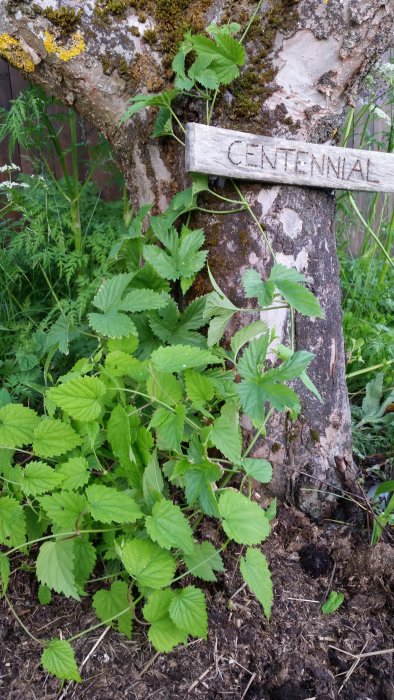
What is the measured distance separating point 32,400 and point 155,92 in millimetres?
975

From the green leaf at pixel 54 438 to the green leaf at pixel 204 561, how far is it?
14.1 inches

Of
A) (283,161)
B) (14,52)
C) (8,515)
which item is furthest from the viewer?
(14,52)

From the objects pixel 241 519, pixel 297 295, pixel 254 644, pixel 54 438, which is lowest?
pixel 254 644

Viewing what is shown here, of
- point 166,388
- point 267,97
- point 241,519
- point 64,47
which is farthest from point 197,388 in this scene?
point 64,47

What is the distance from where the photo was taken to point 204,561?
1.33m

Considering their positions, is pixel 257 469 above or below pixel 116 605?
above

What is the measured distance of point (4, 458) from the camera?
1427 mm

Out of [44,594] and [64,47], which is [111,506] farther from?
[64,47]

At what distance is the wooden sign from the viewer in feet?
4.95

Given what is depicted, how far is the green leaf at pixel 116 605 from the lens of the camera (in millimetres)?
1323

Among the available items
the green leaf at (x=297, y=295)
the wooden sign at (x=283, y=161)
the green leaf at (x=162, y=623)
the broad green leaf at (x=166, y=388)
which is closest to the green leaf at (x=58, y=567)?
the green leaf at (x=162, y=623)

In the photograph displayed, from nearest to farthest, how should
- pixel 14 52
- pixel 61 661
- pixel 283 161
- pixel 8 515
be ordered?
pixel 61 661 < pixel 8 515 < pixel 283 161 < pixel 14 52

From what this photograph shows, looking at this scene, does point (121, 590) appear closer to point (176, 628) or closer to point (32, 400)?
point (176, 628)

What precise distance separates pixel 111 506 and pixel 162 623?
0.86 ft
